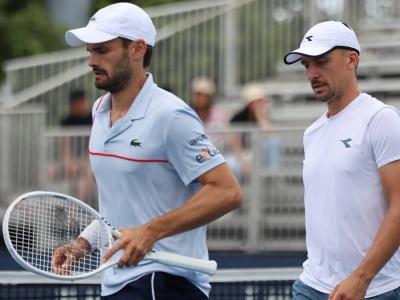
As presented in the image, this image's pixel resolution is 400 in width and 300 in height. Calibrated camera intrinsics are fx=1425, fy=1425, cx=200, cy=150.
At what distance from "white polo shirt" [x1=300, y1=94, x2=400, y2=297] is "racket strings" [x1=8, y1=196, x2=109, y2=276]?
89 centimetres

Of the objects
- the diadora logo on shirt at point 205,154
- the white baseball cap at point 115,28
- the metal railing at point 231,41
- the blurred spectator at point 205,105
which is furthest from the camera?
the metal railing at point 231,41

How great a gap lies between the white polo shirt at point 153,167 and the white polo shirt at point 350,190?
1.41ft

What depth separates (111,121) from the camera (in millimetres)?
5797

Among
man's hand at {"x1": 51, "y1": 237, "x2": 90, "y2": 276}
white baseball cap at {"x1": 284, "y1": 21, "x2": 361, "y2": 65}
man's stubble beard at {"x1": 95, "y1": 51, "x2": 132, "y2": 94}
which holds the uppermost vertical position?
white baseball cap at {"x1": 284, "y1": 21, "x2": 361, "y2": 65}

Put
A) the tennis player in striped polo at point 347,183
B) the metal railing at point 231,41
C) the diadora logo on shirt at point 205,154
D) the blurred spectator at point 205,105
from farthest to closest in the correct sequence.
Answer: the metal railing at point 231,41 < the blurred spectator at point 205,105 < the diadora logo on shirt at point 205,154 < the tennis player in striped polo at point 347,183

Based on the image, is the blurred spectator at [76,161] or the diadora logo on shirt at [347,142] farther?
the blurred spectator at [76,161]

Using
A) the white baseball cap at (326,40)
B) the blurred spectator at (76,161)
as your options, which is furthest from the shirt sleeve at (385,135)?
the blurred spectator at (76,161)

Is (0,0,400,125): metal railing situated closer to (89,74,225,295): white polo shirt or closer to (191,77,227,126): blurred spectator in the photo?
(191,77,227,126): blurred spectator

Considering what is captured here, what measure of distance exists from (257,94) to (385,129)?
8803 mm

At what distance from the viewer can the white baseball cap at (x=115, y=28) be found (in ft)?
18.5

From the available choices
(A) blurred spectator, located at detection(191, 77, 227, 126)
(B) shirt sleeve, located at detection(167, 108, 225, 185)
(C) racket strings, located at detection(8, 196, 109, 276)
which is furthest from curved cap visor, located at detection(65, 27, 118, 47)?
(A) blurred spectator, located at detection(191, 77, 227, 126)

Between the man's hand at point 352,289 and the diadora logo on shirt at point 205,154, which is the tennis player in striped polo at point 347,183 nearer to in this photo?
the man's hand at point 352,289

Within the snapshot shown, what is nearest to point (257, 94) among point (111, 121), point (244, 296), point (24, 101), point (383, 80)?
point (383, 80)

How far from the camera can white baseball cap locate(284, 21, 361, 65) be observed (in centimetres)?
569
